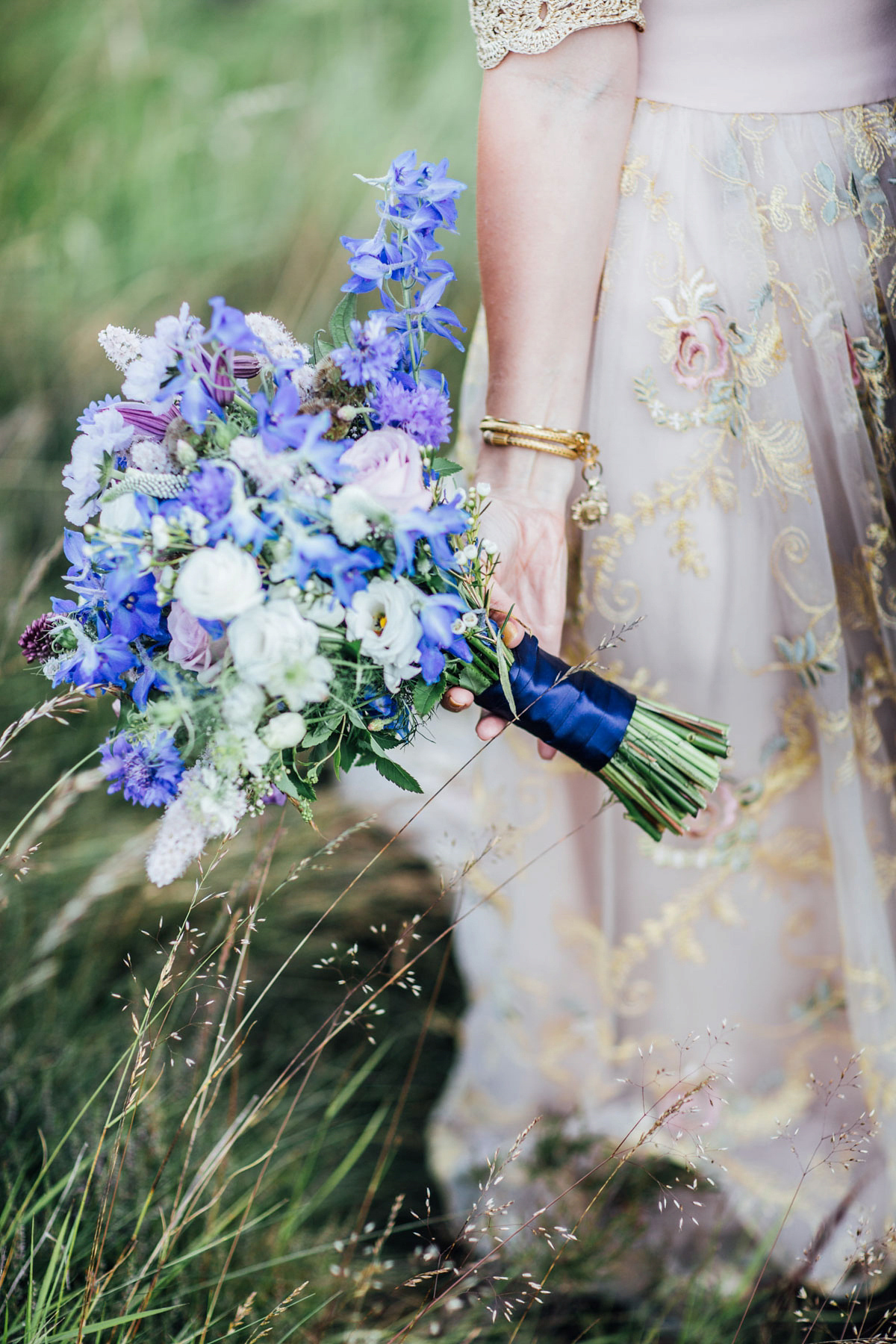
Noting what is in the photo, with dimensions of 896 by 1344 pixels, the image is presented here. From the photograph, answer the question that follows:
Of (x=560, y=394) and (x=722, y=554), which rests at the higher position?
(x=560, y=394)

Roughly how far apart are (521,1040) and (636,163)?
4.46 feet

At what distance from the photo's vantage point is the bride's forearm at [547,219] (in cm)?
105

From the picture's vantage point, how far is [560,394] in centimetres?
113

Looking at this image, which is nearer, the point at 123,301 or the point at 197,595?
the point at 197,595

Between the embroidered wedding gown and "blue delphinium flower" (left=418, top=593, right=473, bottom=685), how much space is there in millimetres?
392

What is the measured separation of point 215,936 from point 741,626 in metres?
0.85

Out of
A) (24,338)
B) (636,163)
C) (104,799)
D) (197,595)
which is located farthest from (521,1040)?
(24,338)

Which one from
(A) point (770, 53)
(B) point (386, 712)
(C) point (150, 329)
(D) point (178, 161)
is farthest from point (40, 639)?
(D) point (178, 161)

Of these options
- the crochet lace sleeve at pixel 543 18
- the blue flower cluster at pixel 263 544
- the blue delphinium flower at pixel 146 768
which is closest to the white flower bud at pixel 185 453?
the blue flower cluster at pixel 263 544

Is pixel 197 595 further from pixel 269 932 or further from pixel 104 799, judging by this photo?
pixel 104 799

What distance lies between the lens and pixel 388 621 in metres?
0.70

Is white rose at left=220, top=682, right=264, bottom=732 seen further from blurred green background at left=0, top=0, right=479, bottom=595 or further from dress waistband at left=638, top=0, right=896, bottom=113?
blurred green background at left=0, top=0, right=479, bottom=595

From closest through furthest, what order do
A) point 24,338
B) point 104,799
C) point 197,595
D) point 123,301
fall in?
point 197,595 → point 104,799 → point 24,338 → point 123,301

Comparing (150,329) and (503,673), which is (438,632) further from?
(150,329)
